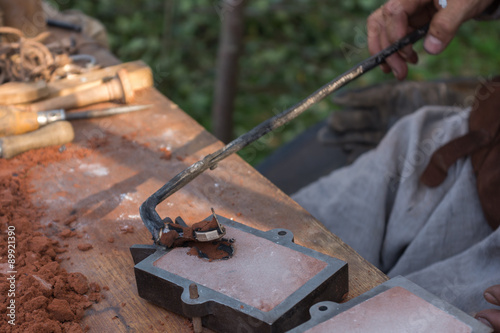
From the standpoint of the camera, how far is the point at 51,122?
171 centimetres

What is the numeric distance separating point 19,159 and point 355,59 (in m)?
3.41

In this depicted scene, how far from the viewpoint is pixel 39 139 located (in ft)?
5.31

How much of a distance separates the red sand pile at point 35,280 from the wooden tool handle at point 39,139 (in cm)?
14

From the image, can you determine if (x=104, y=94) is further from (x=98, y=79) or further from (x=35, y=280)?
(x=35, y=280)

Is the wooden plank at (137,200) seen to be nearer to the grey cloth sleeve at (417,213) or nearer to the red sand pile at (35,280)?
the red sand pile at (35,280)

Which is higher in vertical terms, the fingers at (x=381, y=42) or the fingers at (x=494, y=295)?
the fingers at (x=381, y=42)

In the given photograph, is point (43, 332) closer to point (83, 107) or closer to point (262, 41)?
point (83, 107)

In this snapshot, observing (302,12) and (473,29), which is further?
(473,29)

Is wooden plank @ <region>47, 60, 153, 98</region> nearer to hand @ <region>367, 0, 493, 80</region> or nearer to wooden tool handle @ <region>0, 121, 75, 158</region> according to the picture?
wooden tool handle @ <region>0, 121, 75, 158</region>

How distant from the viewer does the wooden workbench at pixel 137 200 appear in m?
1.11

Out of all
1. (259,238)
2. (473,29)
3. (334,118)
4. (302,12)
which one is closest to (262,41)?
(302,12)

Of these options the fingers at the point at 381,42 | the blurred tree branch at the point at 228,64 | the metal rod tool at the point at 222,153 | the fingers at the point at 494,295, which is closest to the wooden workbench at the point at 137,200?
the metal rod tool at the point at 222,153

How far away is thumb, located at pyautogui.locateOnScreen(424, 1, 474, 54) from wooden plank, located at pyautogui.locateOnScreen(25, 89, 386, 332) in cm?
63

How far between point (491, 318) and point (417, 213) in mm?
632
